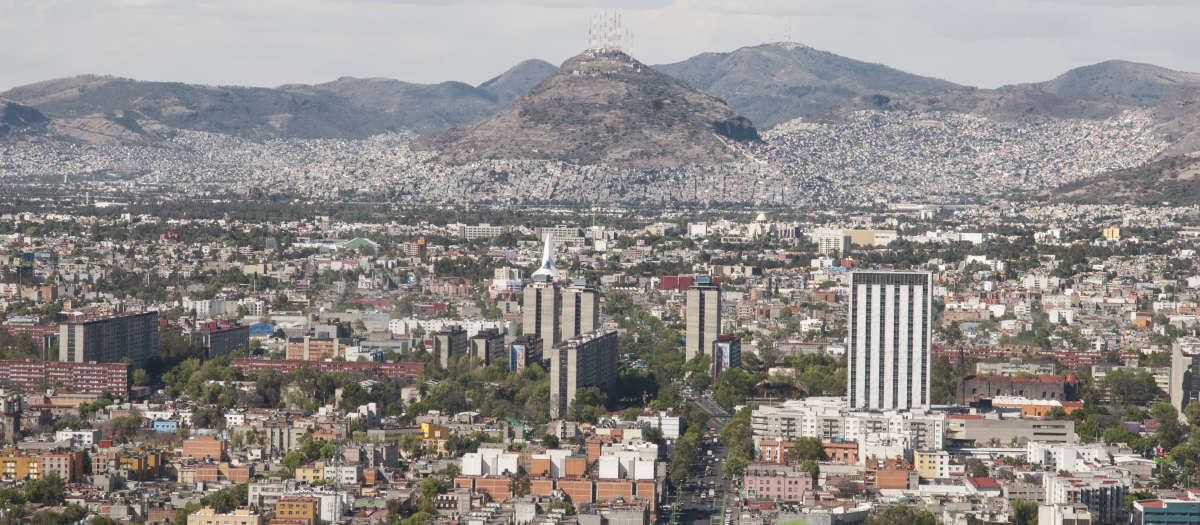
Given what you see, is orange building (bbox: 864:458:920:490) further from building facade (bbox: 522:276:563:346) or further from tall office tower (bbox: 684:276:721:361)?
building facade (bbox: 522:276:563:346)

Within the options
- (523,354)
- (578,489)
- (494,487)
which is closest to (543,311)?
(523,354)

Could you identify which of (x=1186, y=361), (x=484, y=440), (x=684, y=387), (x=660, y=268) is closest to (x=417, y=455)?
(x=484, y=440)

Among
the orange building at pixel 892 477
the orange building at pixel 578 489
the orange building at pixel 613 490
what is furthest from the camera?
the orange building at pixel 892 477

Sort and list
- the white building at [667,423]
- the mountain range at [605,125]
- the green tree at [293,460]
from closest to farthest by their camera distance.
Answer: the green tree at [293,460] < the white building at [667,423] < the mountain range at [605,125]

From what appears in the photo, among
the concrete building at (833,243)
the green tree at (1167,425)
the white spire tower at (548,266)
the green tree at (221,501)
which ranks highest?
the concrete building at (833,243)

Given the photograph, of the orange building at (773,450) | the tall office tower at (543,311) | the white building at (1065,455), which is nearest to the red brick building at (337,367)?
the tall office tower at (543,311)

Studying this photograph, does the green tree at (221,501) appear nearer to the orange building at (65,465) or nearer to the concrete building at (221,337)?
the orange building at (65,465)
